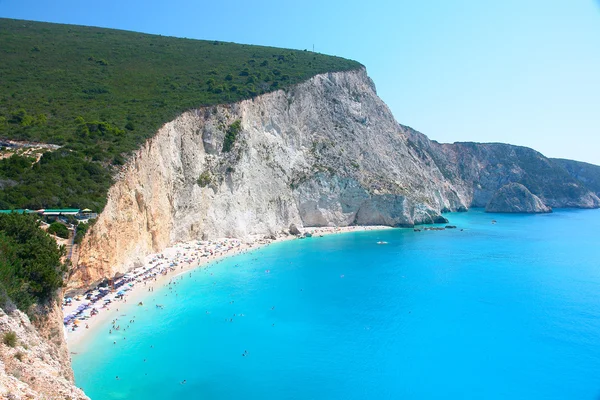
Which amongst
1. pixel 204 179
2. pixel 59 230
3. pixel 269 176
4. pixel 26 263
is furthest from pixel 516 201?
pixel 26 263

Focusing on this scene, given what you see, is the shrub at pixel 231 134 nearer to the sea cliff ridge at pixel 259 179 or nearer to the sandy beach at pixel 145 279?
the sea cliff ridge at pixel 259 179

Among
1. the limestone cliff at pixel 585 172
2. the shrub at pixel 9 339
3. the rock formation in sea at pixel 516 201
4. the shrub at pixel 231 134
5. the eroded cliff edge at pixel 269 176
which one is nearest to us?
the shrub at pixel 9 339

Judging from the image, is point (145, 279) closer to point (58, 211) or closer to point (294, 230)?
point (58, 211)

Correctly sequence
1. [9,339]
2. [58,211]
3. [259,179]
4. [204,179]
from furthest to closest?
[259,179] < [204,179] < [58,211] < [9,339]

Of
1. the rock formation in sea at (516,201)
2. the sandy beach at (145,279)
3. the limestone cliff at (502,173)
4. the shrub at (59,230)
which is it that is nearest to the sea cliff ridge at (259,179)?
the sandy beach at (145,279)

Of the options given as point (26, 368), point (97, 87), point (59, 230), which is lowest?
point (26, 368)

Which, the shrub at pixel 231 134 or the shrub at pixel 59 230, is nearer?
the shrub at pixel 59 230

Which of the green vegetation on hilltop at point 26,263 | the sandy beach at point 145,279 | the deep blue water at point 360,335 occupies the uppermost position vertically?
the green vegetation on hilltop at point 26,263

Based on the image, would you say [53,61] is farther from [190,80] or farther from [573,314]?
[573,314]
